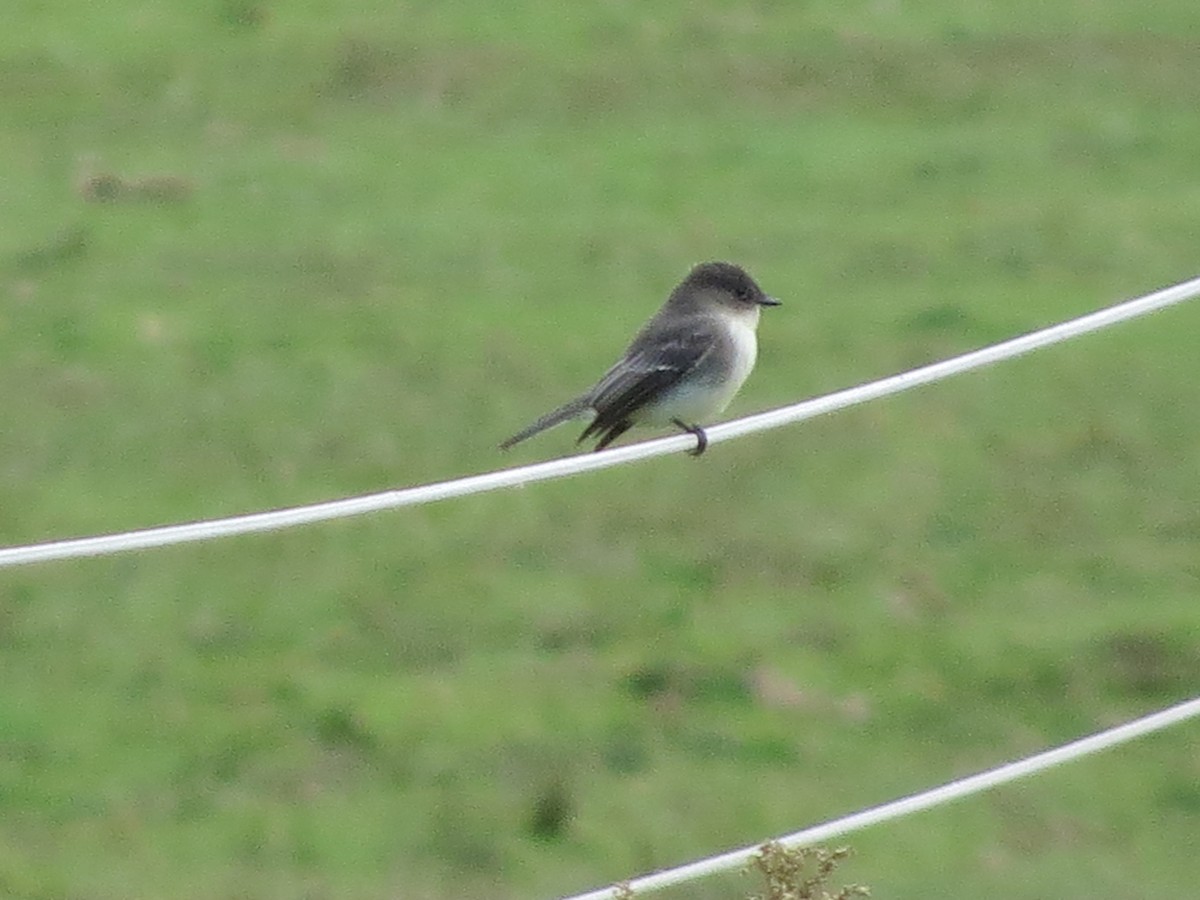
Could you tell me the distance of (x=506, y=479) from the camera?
243 inches

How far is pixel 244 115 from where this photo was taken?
19266mm

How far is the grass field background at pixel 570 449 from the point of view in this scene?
12.1 meters

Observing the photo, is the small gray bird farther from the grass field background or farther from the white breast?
the grass field background

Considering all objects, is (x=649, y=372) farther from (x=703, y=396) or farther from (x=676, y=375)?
(x=703, y=396)

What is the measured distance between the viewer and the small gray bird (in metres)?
9.07

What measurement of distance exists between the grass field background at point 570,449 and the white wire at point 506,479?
4.76 meters

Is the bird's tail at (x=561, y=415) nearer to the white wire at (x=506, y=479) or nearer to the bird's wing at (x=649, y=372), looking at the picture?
the bird's wing at (x=649, y=372)

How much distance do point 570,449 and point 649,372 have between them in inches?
246

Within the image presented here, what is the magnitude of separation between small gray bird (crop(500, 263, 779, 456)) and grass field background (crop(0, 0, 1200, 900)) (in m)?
2.67

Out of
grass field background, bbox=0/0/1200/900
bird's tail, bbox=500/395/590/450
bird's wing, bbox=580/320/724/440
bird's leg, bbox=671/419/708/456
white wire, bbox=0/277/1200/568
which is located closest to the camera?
white wire, bbox=0/277/1200/568

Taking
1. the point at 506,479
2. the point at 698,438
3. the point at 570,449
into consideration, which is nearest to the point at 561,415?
the point at 698,438

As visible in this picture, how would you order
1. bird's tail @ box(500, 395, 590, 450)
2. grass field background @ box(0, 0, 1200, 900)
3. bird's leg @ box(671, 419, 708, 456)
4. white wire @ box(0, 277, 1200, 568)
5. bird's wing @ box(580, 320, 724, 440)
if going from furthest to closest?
grass field background @ box(0, 0, 1200, 900) < bird's wing @ box(580, 320, 724, 440) < bird's tail @ box(500, 395, 590, 450) < bird's leg @ box(671, 419, 708, 456) < white wire @ box(0, 277, 1200, 568)

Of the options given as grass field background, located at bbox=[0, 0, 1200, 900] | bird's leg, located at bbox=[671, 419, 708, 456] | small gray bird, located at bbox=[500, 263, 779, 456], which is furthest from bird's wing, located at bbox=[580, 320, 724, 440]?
grass field background, located at bbox=[0, 0, 1200, 900]

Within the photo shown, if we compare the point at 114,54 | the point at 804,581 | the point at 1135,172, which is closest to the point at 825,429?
the point at 804,581
